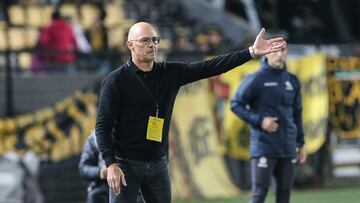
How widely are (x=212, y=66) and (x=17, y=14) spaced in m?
13.1

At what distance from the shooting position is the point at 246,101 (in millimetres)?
11266

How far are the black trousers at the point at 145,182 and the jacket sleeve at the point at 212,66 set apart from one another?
702 millimetres

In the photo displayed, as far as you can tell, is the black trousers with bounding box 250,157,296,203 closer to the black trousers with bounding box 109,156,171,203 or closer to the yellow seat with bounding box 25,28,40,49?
the black trousers with bounding box 109,156,171,203

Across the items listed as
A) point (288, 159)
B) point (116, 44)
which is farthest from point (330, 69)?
point (288, 159)

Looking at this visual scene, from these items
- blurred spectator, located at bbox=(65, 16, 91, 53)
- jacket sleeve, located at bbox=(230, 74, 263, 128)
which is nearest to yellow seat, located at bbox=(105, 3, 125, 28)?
blurred spectator, located at bbox=(65, 16, 91, 53)

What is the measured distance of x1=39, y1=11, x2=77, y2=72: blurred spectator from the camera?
55.8ft

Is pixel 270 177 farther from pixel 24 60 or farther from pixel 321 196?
pixel 24 60

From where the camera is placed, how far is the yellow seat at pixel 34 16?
2078cm

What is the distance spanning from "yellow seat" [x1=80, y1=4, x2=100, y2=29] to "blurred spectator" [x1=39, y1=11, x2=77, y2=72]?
9.00ft

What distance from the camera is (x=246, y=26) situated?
82.3ft

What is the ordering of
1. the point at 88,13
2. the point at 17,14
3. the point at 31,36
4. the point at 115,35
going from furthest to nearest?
1. the point at 88,13
2. the point at 17,14
3. the point at 115,35
4. the point at 31,36

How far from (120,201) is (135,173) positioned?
0.82 ft

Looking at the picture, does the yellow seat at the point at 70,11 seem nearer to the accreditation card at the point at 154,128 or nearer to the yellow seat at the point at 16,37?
the yellow seat at the point at 16,37

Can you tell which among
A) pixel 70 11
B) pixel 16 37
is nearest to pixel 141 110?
pixel 16 37
